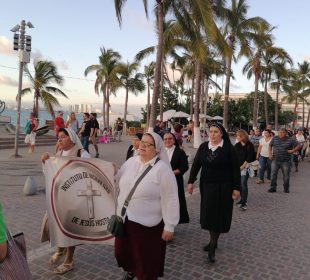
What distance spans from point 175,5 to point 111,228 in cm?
1400

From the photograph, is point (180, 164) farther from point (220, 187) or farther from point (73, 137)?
point (73, 137)

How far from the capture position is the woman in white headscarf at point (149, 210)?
3281 millimetres

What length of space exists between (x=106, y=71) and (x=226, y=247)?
111 feet

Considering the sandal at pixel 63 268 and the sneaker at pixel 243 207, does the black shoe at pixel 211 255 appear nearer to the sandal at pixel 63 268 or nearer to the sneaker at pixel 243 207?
the sandal at pixel 63 268

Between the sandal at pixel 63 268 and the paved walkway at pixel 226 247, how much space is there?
59mm

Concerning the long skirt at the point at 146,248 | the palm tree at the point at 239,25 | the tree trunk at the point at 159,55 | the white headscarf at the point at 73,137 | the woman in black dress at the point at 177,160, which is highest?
the palm tree at the point at 239,25

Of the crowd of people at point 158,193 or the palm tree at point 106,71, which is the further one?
the palm tree at point 106,71

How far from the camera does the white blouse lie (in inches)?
129

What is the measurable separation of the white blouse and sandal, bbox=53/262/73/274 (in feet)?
4.38

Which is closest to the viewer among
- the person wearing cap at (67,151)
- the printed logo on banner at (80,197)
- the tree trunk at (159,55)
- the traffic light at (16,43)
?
the printed logo on banner at (80,197)

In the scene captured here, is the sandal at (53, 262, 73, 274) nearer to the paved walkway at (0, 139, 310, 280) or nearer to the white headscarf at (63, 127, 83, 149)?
the paved walkway at (0, 139, 310, 280)

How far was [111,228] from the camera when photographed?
3.41 metres

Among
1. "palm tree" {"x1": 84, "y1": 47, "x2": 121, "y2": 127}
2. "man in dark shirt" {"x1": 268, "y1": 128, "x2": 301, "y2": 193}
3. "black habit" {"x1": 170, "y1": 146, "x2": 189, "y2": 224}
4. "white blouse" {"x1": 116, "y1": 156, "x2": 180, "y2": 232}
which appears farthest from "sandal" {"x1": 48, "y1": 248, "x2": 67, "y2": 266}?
"palm tree" {"x1": 84, "y1": 47, "x2": 121, "y2": 127}

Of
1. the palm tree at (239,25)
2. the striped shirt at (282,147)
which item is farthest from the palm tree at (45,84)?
the striped shirt at (282,147)
